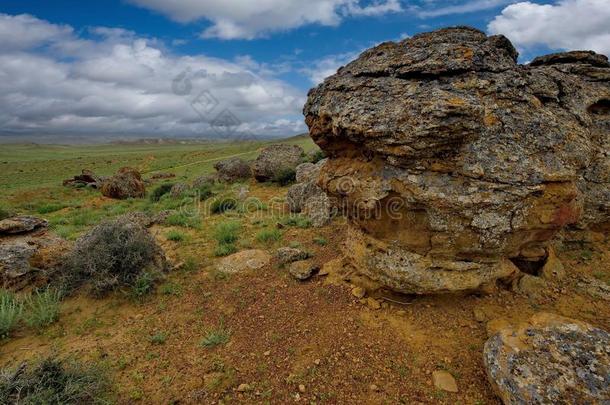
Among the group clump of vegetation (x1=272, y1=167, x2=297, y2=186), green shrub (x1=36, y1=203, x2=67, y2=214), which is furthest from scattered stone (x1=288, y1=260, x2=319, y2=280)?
green shrub (x1=36, y1=203, x2=67, y2=214)

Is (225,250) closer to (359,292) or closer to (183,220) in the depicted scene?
(183,220)

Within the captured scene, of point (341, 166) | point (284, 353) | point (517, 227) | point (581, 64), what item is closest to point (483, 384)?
point (517, 227)

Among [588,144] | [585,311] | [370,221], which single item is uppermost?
[588,144]

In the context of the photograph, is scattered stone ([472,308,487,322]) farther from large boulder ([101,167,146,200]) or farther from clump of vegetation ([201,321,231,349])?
large boulder ([101,167,146,200])

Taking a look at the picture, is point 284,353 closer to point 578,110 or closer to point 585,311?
point 585,311

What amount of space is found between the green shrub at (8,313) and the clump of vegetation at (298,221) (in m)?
6.40

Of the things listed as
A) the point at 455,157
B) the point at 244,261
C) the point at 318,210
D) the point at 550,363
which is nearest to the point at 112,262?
the point at 244,261

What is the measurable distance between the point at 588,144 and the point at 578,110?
2.29 ft

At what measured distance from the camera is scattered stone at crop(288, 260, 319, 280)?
260 inches

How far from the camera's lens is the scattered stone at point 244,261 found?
24.7 feet

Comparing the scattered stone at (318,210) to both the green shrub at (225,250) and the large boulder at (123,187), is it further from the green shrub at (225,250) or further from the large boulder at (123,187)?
the large boulder at (123,187)

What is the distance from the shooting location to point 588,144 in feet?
16.5

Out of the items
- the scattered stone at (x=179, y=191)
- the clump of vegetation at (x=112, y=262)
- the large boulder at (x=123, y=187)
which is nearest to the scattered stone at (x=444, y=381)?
the clump of vegetation at (x=112, y=262)

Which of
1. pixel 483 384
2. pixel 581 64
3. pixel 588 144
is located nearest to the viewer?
pixel 483 384
